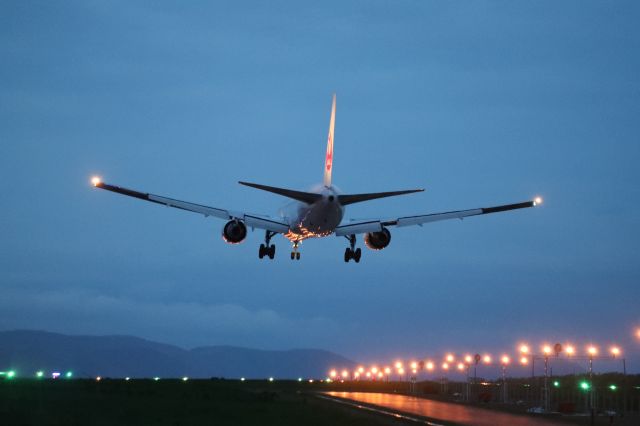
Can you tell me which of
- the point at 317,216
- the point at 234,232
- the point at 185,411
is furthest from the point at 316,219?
the point at 185,411

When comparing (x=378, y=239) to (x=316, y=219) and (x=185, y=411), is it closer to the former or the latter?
(x=316, y=219)

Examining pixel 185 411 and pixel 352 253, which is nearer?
pixel 185 411

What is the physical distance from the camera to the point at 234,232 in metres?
55.8

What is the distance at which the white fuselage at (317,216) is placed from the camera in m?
49.5

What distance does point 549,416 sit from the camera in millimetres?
55219

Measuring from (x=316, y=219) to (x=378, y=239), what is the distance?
25.4ft

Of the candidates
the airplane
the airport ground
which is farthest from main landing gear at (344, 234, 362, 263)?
the airport ground

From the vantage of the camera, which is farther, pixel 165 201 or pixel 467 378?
pixel 467 378

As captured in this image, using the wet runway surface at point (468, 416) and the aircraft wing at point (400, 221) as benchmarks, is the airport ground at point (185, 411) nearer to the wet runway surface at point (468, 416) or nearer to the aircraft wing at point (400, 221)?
the wet runway surface at point (468, 416)

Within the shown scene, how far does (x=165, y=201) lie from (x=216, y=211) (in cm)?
430

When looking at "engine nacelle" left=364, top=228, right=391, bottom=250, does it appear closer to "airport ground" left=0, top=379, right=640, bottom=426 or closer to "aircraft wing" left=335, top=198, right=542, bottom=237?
"aircraft wing" left=335, top=198, right=542, bottom=237

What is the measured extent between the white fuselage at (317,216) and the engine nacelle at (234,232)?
3.67 meters

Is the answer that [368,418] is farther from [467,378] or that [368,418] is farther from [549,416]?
[467,378]

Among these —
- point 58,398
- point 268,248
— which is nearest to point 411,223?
point 268,248
